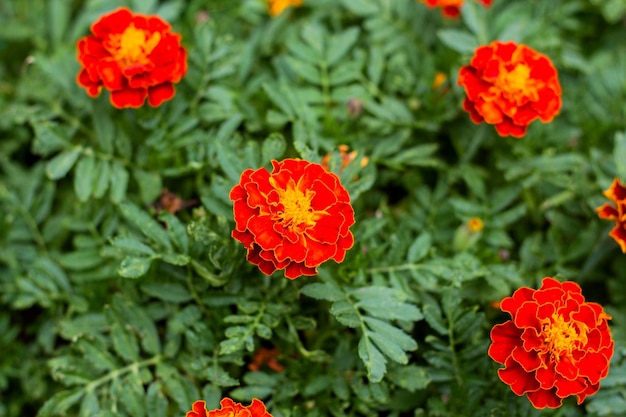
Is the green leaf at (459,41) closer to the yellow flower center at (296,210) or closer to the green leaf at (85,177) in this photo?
the yellow flower center at (296,210)

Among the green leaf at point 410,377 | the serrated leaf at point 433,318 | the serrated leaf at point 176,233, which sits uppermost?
the serrated leaf at point 176,233

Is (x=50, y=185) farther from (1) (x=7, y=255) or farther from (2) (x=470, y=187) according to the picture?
(2) (x=470, y=187)

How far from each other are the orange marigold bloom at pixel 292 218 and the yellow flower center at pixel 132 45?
0.49 meters

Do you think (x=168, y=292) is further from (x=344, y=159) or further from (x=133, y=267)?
(x=344, y=159)

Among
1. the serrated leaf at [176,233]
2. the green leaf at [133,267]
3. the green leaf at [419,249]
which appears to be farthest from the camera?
the green leaf at [419,249]

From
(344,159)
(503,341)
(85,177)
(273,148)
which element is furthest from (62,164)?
(503,341)

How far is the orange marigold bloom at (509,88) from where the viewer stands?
1.79 meters

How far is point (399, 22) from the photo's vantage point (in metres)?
2.40

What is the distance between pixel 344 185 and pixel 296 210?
0.98 ft

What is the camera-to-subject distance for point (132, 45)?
177cm

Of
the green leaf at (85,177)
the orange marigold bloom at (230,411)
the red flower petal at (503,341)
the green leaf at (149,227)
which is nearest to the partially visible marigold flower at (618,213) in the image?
the red flower petal at (503,341)

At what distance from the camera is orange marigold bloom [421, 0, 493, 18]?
2.24 metres

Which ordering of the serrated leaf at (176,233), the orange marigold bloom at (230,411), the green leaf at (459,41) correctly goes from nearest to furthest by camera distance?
the orange marigold bloom at (230,411) → the serrated leaf at (176,233) → the green leaf at (459,41)

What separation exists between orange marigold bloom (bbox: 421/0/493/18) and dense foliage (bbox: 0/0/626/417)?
44mm
